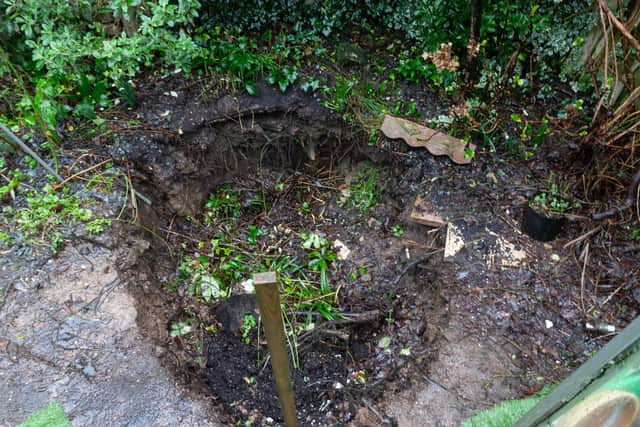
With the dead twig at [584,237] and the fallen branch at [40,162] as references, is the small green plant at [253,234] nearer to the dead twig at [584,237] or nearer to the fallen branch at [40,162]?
the fallen branch at [40,162]

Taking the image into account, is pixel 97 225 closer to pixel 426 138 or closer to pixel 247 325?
pixel 247 325

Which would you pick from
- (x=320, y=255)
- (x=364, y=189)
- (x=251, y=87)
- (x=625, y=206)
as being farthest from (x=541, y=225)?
(x=251, y=87)

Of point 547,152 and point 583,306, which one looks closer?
point 583,306

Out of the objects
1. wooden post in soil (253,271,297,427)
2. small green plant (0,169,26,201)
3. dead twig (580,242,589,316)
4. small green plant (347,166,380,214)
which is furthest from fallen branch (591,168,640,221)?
small green plant (0,169,26,201)

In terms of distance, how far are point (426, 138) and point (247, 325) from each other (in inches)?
71.0

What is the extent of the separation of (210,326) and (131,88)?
181 cm

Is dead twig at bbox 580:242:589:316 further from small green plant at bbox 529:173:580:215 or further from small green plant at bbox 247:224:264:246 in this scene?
small green plant at bbox 247:224:264:246

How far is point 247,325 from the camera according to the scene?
2.76 m

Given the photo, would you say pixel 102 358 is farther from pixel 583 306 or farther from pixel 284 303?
pixel 583 306

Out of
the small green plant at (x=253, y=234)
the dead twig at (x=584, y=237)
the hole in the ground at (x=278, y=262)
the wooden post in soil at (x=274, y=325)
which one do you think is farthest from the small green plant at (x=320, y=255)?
the dead twig at (x=584, y=237)

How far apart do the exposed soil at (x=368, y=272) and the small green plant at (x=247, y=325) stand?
0.05 meters

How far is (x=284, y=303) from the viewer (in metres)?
2.81

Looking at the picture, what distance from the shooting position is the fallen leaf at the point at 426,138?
2.94m

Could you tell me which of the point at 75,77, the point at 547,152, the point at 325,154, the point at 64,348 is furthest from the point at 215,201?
the point at 547,152
